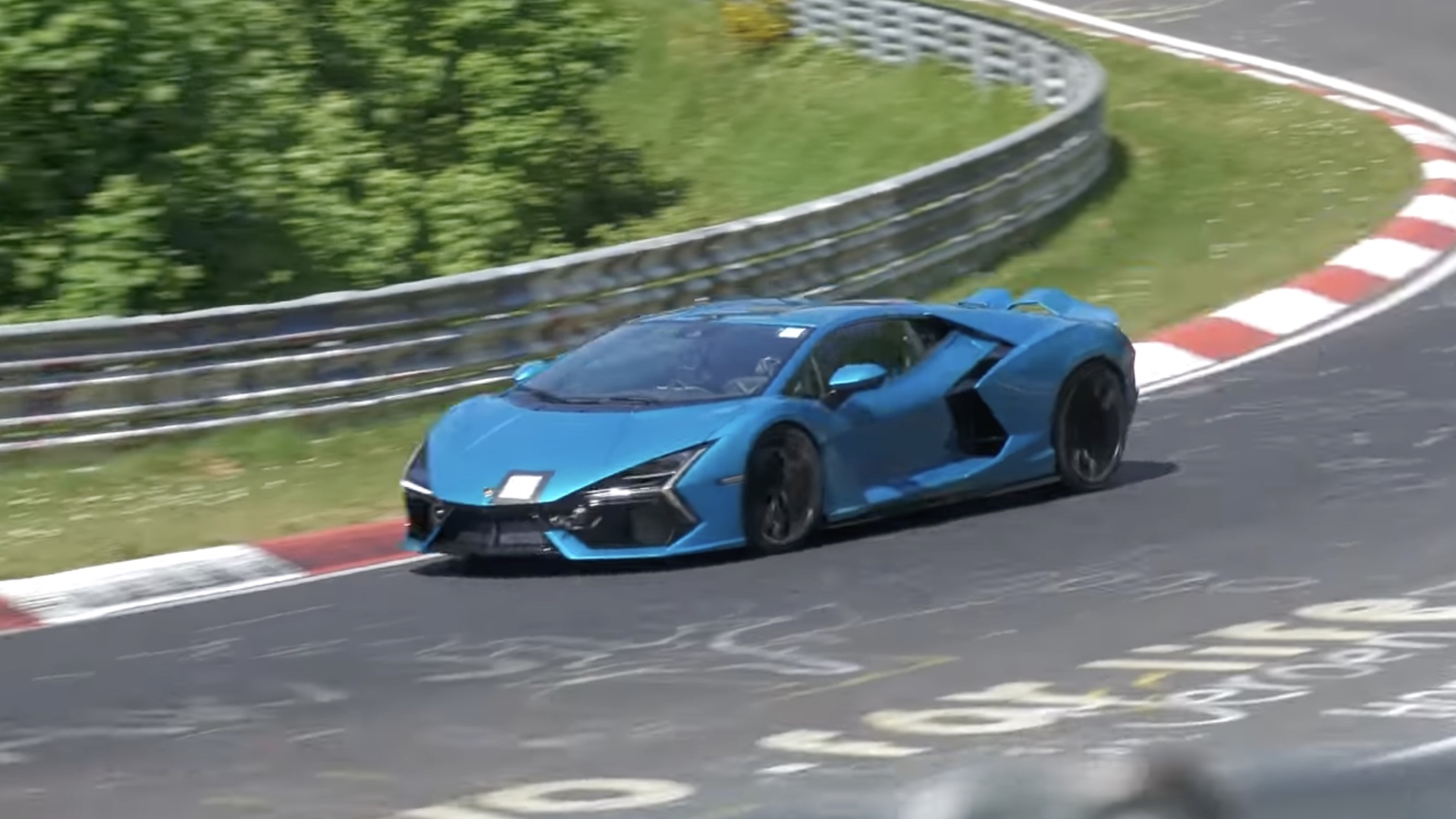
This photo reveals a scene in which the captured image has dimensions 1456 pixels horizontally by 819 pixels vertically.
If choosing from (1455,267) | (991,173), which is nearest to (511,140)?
(991,173)

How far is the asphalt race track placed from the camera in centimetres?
664

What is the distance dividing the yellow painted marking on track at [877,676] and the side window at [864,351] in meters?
A: 2.23

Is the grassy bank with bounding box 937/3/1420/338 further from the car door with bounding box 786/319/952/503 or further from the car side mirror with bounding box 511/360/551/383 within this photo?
the car side mirror with bounding box 511/360/551/383

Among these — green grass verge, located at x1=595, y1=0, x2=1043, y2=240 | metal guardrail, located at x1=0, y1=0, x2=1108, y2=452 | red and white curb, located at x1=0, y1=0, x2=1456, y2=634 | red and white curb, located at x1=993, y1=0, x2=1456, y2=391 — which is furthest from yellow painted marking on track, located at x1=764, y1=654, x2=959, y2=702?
green grass verge, located at x1=595, y1=0, x2=1043, y2=240

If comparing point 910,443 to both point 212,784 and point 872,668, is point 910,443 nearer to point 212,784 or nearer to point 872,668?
point 872,668

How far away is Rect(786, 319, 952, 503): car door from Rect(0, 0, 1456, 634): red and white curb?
6.04 feet

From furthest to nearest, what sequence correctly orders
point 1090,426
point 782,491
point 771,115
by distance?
point 771,115
point 1090,426
point 782,491

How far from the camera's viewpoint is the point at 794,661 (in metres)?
7.85

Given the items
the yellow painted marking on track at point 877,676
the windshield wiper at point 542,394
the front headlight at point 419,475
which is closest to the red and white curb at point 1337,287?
the windshield wiper at point 542,394

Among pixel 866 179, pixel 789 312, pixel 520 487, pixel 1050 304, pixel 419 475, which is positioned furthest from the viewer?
pixel 866 179

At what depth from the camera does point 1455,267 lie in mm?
16094

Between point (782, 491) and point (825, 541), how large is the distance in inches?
19.3

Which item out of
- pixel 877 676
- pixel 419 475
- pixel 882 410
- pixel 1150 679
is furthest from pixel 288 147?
pixel 1150 679

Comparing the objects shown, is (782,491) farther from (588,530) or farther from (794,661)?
(794,661)
